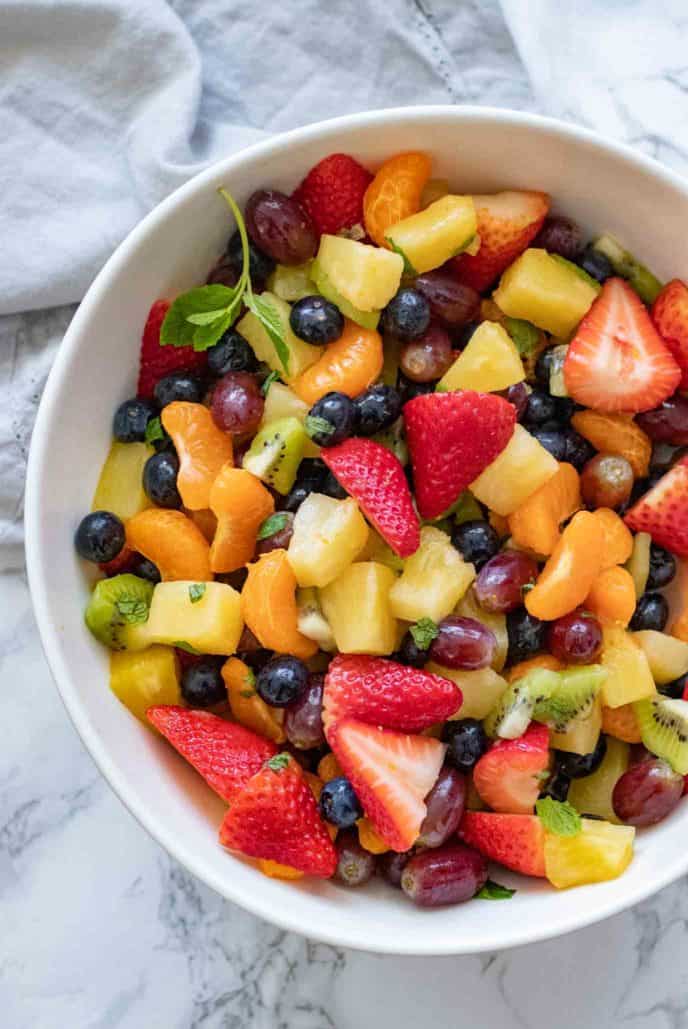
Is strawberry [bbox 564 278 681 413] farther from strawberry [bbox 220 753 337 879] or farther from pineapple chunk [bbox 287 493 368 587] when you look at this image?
strawberry [bbox 220 753 337 879]

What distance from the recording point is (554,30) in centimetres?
194

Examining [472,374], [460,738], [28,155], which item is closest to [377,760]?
[460,738]

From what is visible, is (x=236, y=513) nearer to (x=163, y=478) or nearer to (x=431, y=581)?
(x=163, y=478)

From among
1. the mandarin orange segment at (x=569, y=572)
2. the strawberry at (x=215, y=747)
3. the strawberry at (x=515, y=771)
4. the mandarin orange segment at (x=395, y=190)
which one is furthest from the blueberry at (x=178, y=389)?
the strawberry at (x=515, y=771)

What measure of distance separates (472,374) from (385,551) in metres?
A: 0.28

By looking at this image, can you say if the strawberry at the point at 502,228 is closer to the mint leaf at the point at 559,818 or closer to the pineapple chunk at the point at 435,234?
the pineapple chunk at the point at 435,234

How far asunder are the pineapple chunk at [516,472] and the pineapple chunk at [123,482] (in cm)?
48

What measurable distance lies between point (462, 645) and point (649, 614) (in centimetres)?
31

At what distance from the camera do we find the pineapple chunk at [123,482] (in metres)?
1.67

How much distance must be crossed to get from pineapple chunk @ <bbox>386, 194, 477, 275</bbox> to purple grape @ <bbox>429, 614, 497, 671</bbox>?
0.50 metres

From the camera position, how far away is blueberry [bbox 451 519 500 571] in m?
1.61

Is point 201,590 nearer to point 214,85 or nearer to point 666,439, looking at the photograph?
point 666,439

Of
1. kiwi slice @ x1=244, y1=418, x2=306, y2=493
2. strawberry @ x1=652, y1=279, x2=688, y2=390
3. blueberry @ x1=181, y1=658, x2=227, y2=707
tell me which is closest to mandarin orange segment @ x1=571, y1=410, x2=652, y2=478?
strawberry @ x1=652, y1=279, x2=688, y2=390

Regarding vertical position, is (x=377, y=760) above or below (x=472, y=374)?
below
